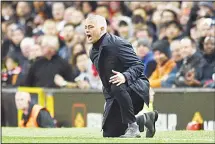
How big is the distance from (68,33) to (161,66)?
A: 3182 mm

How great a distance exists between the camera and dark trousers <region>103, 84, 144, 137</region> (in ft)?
36.8

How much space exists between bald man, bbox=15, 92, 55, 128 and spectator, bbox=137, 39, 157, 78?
2.24 meters

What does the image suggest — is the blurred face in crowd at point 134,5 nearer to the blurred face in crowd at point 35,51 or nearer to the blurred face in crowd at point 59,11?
the blurred face in crowd at point 59,11

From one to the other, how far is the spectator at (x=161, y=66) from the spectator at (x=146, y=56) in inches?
3.7

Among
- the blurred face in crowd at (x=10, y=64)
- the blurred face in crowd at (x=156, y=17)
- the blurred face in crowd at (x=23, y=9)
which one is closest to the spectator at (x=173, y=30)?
the blurred face in crowd at (x=156, y=17)

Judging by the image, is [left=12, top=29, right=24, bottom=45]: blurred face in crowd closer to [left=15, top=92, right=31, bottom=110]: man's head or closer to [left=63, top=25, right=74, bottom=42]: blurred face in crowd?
[left=63, top=25, right=74, bottom=42]: blurred face in crowd

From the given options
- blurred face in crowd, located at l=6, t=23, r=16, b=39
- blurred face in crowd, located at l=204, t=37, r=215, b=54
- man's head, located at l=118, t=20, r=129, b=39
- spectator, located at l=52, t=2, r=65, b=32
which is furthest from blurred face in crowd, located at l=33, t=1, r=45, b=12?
blurred face in crowd, located at l=204, t=37, r=215, b=54

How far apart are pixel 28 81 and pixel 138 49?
2812 mm

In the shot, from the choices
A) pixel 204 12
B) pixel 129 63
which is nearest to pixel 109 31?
pixel 204 12

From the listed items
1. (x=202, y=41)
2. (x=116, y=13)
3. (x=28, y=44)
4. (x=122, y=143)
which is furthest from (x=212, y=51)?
(x=122, y=143)

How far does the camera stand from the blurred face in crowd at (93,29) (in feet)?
36.9

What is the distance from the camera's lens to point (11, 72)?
19688 millimetres

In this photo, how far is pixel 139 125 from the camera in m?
11.9

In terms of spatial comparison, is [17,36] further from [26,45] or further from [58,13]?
[58,13]
